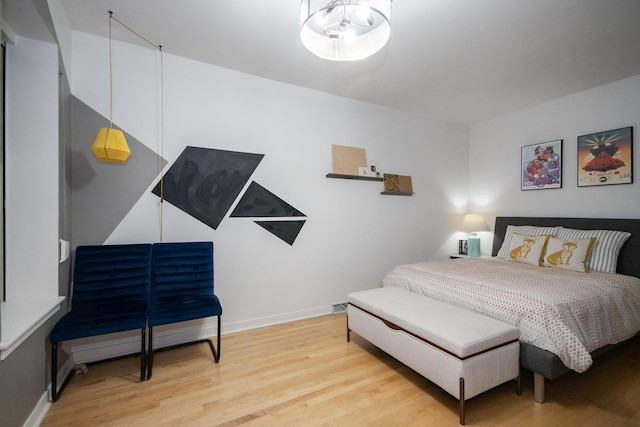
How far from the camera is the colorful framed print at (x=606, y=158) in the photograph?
3059mm

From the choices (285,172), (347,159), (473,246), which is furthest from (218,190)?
(473,246)

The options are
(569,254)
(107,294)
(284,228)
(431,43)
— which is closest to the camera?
(107,294)

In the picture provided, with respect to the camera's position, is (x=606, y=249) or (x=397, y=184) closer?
(x=606, y=249)

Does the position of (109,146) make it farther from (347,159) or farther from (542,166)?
(542,166)

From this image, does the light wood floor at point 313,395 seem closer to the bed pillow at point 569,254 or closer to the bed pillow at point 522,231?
the bed pillow at point 569,254

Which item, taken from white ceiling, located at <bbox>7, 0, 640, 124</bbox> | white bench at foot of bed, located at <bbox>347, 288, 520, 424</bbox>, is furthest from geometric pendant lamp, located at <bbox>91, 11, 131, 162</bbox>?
white bench at foot of bed, located at <bbox>347, 288, 520, 424</bbox>

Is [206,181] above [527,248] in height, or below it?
above

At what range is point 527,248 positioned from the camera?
3.22 metres

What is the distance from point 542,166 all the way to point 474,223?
111 cm

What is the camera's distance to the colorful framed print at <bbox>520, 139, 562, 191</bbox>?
360 cm

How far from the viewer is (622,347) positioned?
2549 mm

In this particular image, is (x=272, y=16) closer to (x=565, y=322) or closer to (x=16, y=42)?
(x=16, y=42)

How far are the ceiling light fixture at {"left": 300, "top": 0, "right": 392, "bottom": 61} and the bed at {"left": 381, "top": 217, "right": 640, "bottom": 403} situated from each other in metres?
1.92

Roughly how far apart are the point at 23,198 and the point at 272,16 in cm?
206
